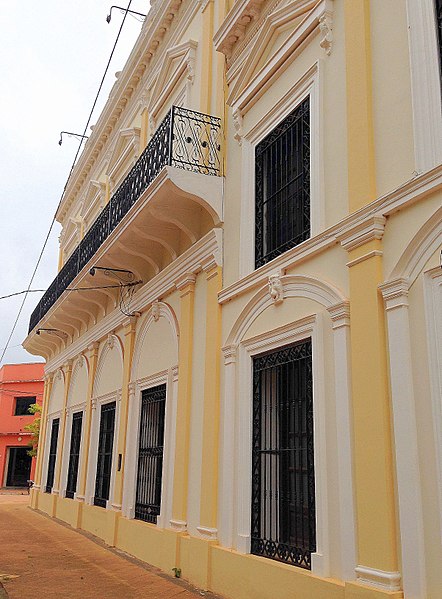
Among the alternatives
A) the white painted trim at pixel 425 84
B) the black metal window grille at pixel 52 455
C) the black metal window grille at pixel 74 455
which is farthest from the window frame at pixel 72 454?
the white painted trim at pixel 425 84

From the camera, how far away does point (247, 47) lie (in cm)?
834

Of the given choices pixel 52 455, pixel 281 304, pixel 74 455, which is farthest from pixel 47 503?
pixel 281 304

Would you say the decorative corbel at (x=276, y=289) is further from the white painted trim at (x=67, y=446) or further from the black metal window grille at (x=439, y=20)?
the white painted trim at (x=67, y=446)

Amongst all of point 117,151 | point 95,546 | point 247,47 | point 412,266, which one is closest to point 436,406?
point 412,266

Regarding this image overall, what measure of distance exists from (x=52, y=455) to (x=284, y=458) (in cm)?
1226

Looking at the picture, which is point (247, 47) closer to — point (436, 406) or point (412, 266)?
point (412, 266)

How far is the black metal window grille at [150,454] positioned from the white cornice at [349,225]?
3154 millimetres

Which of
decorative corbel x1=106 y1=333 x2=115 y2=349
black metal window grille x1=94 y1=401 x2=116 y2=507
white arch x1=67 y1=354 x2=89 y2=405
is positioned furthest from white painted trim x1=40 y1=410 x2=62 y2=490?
decorative corbel x1=106 y1=333 x2=115 y2=349

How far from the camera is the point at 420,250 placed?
512 centimetres

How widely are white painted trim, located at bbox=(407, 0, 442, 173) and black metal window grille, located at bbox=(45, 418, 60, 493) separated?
1406cm

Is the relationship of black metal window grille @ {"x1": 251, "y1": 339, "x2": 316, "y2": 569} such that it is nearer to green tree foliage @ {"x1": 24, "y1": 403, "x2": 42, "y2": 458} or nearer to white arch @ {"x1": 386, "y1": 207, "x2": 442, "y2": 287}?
white arch @ {"x1": 386, "y1": 207, "x2": 442, "y2": 287}

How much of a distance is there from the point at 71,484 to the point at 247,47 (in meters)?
10.6

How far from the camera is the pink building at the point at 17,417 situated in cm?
3112

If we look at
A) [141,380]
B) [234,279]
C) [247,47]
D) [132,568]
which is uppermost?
[247,47]
